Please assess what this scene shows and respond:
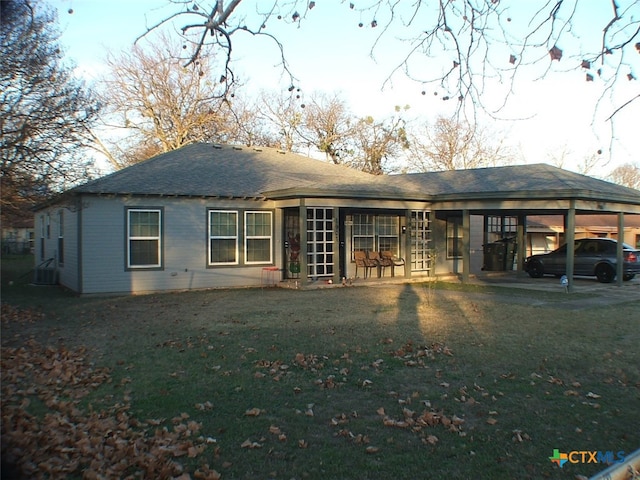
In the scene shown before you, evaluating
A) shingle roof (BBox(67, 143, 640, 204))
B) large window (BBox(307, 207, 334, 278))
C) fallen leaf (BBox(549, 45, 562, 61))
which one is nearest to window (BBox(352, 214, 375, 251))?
large window (BBox(307, 207, 334, 278))

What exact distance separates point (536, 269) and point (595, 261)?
217 cm

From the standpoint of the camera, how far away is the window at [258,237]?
17344mm

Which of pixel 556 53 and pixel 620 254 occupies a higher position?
pixel 556 53

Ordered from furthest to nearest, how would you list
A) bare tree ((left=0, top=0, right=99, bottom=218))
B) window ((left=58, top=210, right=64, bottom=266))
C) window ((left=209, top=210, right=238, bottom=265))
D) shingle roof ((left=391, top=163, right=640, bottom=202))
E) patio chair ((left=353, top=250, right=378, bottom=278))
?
patio chair ((left=353, top=250, right=378, bottom=278))
window ((left=58, top=210, right=64, bottom=266))
window ((left=209, top=210, right=238, bottom=265))
shingle roof ((left=391, top=163, right=640, bottom=202))
bare tree ((left=0, top=0, right=99, bottom=218))

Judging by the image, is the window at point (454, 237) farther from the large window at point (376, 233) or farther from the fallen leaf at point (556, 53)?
the fallen leaf at point (556, 53)

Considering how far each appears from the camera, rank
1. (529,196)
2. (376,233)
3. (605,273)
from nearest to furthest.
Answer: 1. (529,196)
2. (605,273)
3. (376,233)

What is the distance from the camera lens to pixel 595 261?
19375 millimetres

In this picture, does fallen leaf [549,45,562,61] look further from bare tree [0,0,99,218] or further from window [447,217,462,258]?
window [447,217,462,258]

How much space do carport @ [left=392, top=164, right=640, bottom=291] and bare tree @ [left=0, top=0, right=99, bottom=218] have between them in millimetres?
11621

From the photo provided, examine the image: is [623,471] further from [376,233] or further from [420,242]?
[420,242]

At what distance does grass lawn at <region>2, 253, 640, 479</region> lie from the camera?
4449 millimetres

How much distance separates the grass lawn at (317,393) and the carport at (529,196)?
4961 mm

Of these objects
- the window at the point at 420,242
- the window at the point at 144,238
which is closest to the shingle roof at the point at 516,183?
the window at the point at 420,242

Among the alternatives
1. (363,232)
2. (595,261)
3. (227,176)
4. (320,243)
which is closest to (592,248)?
(595,261)
